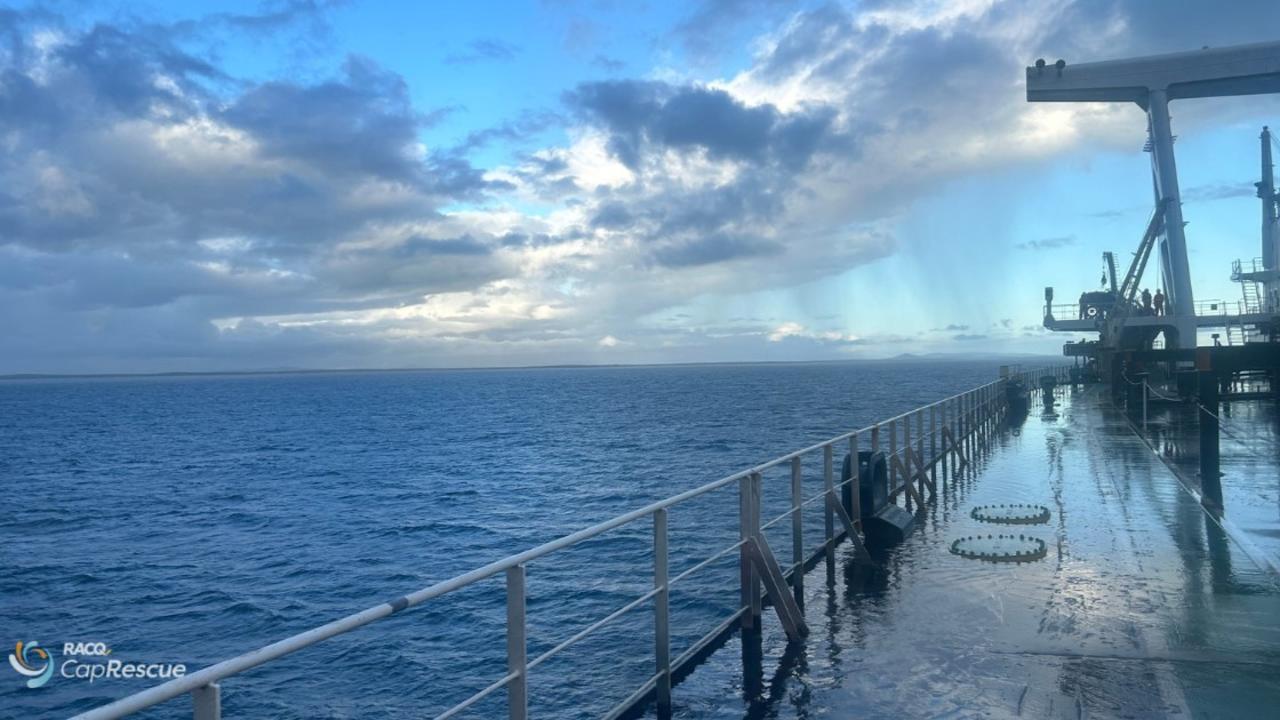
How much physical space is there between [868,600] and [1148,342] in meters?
34.4

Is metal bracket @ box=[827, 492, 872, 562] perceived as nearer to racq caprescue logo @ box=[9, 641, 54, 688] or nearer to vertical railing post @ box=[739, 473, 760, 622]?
vertical railing post @ box=[739, 473, 760, 622]

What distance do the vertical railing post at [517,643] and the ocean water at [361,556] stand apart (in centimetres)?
706

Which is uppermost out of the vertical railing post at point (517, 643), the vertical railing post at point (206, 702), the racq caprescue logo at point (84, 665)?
the vertical railing post at point (206, 702)

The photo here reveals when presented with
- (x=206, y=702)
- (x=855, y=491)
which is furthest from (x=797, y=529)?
(x=206, y=702)

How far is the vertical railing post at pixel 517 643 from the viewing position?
3793mm

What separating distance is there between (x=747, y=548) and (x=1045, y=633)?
2.19m

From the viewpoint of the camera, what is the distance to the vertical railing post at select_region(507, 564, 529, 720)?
379 cm

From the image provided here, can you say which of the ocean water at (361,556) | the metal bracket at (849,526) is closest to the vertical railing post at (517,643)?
the metal bracket at (849,526)

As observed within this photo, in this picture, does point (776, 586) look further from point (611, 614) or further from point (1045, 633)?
point (1045, 633)

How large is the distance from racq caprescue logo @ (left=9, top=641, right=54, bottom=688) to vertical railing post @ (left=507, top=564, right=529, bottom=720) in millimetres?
14560

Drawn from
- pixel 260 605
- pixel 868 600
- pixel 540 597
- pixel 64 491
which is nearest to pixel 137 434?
pixel 64 491

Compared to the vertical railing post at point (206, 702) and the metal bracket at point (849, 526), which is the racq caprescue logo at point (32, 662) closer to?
the metal bracket at point (849, 526)

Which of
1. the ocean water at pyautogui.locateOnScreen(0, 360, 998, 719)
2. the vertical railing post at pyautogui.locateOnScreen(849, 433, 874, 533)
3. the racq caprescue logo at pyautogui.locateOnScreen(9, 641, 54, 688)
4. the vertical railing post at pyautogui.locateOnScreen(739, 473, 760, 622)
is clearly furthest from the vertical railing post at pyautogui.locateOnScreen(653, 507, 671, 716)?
the racq caprescue logo at pyautogui.locateOnScreen(9, 641, 54, 688)

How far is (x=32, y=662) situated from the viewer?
15406 mm
